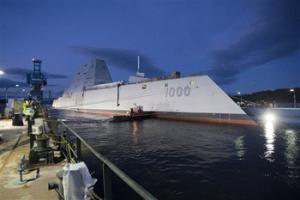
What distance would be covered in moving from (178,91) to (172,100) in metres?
1.51

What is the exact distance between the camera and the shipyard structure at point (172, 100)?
26.0 meters

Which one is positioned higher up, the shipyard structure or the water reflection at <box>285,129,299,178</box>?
the shipyard structure

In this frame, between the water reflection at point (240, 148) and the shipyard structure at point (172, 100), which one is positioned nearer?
the water reflection at point (240, 148)

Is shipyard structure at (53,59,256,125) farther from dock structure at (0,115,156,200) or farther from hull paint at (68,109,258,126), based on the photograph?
dock structure at (0,115,156,200)

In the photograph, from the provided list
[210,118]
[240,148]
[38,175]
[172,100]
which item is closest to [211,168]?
[240,148]

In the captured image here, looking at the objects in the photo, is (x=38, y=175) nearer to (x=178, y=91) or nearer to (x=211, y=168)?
(x=211, y=168)

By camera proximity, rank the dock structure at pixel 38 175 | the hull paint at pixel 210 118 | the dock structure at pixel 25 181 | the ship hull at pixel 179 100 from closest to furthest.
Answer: the dock structure at pixel 38 175, the dock structure at pixel 25 181, the hull paint at pixel 210 118, the ship hull at pixel 179 100

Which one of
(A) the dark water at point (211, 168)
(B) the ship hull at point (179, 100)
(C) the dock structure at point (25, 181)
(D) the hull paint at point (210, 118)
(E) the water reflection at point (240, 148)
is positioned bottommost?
(A) the dark water at point (211, 168)

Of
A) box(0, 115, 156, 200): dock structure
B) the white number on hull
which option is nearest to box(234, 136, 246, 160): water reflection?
box(0, 115, 156, 200): dock structure

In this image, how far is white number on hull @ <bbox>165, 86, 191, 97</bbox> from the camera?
97.9 feet

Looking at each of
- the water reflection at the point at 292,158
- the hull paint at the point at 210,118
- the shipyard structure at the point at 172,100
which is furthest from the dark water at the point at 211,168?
the shipyard structure at the point at 172,100

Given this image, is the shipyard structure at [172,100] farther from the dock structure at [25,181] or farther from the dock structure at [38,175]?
the dock structure at [25,181]

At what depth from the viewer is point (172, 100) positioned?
31562mm

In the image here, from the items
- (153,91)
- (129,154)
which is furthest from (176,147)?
(153,91)
